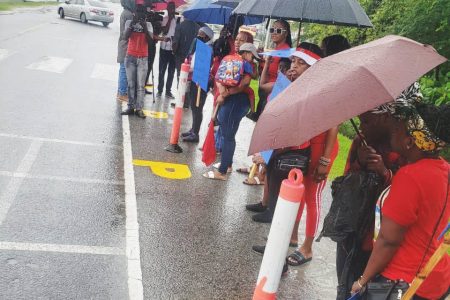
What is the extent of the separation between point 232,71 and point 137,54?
10.8 ft

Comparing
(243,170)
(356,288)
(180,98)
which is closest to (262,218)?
(243,170)

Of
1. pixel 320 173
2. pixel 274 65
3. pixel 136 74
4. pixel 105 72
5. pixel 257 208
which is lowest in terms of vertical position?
pixel 105 72

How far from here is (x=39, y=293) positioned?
10.9 feet

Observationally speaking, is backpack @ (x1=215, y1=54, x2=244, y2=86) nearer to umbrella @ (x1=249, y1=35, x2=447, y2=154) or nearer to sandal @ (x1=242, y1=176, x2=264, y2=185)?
sandal @ (x1=242, y1=176, x2=264, y2=185)

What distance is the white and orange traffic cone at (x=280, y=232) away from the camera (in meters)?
2.36

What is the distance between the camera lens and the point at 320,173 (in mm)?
3934

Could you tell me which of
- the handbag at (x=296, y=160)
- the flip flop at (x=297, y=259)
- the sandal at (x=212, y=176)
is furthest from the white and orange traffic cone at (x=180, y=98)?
the flip flop at (x=297, y=259)

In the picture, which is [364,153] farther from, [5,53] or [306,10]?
[5,53]

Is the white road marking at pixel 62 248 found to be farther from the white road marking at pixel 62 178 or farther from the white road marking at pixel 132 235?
the white road marking at pixel 62 178

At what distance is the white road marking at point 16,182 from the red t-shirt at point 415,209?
3.45 meters

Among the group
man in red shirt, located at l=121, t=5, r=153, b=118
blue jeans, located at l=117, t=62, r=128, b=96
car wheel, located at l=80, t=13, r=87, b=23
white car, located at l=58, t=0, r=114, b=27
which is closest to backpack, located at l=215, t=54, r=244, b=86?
man in red shirt, located at l=121, t=5, r=153, b=118

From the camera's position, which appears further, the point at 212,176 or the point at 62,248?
the point at 212,176

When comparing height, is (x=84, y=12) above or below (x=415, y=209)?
below

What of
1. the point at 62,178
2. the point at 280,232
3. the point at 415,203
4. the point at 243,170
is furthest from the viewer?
the point at 243,170
